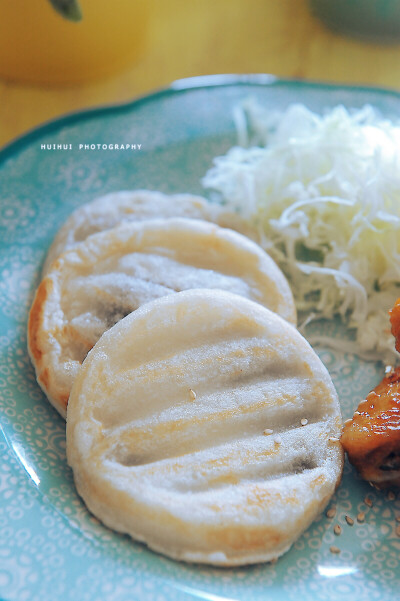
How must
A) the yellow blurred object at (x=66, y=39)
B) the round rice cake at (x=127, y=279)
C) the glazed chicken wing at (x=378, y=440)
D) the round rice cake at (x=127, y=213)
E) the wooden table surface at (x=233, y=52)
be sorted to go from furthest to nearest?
the wooden table surface at (x=233, y=52) < the yellow blurred object at (x=66, y=39) < the round rice cake at (x=127, y=213) < the round rice cake at (x=127, y=279) < the glazed chicken wing at (x=378, y=440)

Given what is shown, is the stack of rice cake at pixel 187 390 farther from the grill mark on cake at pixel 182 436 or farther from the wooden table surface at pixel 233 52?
the wooden table surface at pixel 233 52

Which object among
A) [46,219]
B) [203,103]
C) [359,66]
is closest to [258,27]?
[359,66]

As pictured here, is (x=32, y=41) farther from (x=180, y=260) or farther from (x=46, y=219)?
(x=180, y=260)

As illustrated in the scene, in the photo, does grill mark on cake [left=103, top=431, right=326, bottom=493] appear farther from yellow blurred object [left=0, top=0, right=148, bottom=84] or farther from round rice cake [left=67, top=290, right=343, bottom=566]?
yellow blurred object [left=0, top=0, right=148, bottom=84]

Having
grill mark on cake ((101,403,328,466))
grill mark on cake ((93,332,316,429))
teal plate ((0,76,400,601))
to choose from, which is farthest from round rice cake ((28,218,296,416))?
grill mark on cake ((101,403,328,466))

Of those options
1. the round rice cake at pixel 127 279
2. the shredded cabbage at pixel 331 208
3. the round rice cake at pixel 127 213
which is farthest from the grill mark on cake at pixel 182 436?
the round rice cake at pixel 127 213

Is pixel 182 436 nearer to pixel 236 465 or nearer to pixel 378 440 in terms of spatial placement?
pixel 236 465

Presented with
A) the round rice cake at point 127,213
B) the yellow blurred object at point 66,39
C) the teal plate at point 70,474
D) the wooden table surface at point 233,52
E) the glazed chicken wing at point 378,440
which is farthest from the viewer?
the wooden table surface at point 233,52
